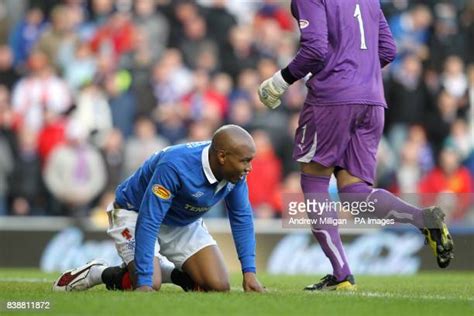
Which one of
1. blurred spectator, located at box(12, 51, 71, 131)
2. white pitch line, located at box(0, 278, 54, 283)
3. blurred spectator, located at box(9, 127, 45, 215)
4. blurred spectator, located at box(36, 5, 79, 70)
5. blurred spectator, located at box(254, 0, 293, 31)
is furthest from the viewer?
blurred spectator, located at box(254, 0, 293, 31)

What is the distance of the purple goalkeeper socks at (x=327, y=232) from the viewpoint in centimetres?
960

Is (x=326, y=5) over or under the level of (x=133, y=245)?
over

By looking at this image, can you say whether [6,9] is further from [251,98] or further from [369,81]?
[369,81]

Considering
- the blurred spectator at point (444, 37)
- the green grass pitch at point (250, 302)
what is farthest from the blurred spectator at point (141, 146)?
the green grass pitch at point (250, 302)

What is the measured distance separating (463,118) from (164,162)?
10.0 metres

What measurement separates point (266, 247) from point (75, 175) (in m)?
3.01

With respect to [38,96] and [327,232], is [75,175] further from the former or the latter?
[327,232]

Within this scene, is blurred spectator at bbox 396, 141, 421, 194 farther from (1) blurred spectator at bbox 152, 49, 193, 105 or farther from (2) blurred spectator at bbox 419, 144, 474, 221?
(1) blurred spectator at bbox 152, 49, 193, 105

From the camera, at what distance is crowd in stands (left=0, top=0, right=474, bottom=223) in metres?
17.2

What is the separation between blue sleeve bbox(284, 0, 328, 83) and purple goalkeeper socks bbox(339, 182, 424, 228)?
1013mm

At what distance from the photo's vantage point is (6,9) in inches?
785

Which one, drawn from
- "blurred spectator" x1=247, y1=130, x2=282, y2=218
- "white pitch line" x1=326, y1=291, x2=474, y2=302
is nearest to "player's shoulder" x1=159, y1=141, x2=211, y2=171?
"white pitch line" x1=326, y1=291, x2=474, y2=302

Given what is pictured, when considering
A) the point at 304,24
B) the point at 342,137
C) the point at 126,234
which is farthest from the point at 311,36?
the point at 126,234

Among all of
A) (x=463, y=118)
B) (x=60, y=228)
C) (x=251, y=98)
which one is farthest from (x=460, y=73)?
(x=60, y=228)
